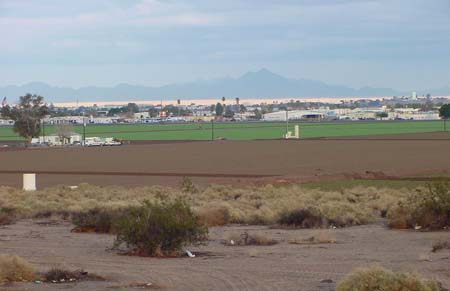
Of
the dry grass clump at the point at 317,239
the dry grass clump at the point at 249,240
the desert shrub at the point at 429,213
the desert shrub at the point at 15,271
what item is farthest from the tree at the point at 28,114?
the desert shrub at the point at 15,271

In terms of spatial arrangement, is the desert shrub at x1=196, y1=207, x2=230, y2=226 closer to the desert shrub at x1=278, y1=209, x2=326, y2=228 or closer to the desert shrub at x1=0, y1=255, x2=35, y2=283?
the desert shrub at x1=278, y1=209, x2=326, y2=228

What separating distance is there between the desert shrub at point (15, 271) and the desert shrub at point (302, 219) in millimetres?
12297

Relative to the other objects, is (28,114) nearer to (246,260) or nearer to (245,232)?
(245,232)

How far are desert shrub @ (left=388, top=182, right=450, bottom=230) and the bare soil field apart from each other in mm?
26169

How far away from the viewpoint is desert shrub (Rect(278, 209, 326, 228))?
2947cm

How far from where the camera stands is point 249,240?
25.4 meters

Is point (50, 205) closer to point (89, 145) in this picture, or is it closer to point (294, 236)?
point (294, 236)

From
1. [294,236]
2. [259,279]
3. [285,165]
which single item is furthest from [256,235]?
[285,165]

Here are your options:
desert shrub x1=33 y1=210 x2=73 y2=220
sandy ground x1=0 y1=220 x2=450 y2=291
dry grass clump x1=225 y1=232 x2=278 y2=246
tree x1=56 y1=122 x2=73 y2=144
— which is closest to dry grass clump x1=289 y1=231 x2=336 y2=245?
sandy ground x1=0 y1=220 x2=450 y2=291

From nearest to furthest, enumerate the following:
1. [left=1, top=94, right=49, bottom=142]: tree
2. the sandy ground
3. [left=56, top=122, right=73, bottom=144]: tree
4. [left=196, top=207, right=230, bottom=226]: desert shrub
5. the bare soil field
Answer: the sandy ground
[left=196, top=207, right=230, bottom=226]: desert shrub
the bare soil field
[left=56, top=122, right=73, bottom=144]: tree
[left=1, top=94, right=49, bottom=142]: tree

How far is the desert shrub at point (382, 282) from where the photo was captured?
575 inches

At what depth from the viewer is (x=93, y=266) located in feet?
69.4

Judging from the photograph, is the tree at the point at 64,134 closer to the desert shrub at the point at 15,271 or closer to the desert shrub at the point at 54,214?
the desert shrub at the point at 54,214

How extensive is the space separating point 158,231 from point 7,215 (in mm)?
12207
